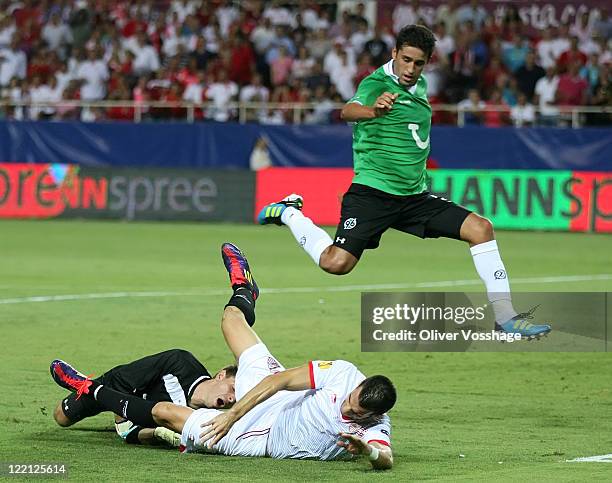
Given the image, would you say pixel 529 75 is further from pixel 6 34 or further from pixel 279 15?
pixel 6 34

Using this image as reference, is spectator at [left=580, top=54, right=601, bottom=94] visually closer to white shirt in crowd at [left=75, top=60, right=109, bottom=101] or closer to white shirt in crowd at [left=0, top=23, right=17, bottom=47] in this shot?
white shirt in crowd at [left=75, top=60, right=109, bottom=101]

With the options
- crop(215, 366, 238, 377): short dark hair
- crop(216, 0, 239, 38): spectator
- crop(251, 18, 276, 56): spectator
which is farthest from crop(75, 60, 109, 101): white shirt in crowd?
crop(215, 366, 238, 377): short dark hair

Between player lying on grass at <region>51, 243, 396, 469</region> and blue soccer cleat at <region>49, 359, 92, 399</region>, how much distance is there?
213mm

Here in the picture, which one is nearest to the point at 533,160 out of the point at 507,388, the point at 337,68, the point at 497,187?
the point at 497,187

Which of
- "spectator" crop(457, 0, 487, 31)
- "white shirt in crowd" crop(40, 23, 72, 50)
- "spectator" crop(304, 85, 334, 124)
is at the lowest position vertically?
"spectator" crop(304, 85, 334, 124)

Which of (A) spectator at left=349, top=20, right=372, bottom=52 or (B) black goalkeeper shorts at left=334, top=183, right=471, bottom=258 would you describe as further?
(A) spectator at left=349, top=20, right=372, bottom=52

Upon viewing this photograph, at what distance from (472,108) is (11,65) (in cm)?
1179

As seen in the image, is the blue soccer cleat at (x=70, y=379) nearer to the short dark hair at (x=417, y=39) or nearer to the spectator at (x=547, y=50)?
Result: the short dark hair at (x=417, y=39)

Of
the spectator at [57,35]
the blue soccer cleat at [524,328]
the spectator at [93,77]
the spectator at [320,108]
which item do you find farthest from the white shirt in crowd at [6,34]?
the blue soccer cleat at [524,328]

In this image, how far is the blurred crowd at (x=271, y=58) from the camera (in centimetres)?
2767

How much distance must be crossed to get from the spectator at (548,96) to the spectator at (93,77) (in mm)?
10272

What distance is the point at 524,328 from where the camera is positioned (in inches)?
412

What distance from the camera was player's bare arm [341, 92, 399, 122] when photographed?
983cm

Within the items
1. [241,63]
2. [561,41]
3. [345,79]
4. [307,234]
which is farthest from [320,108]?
[307,234]
